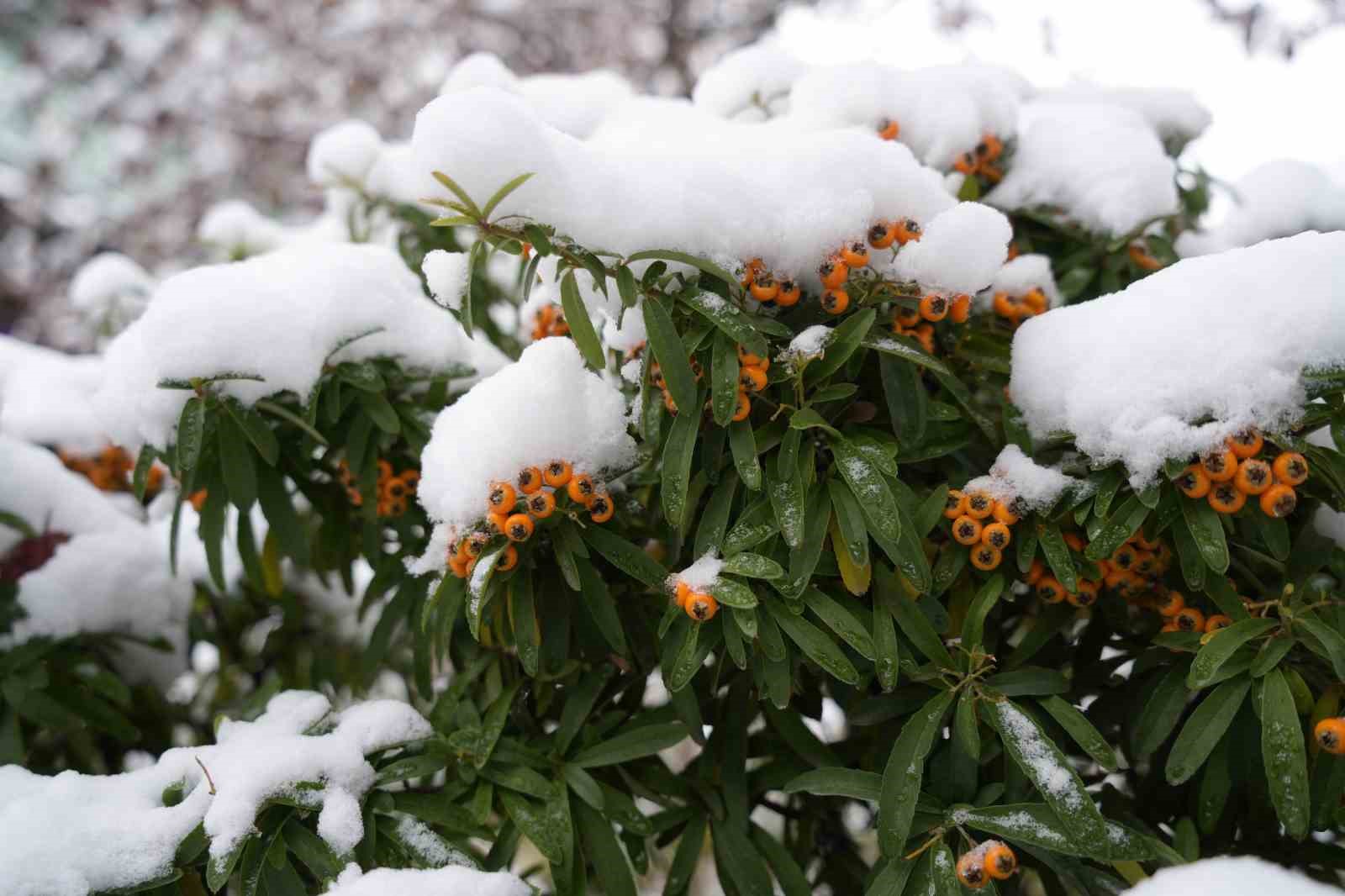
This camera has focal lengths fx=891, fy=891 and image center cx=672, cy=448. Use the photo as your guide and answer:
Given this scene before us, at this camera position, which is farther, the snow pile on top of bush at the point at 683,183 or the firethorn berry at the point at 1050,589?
the firethorn berry at the point at 1050,589

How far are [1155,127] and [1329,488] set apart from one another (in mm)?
1179

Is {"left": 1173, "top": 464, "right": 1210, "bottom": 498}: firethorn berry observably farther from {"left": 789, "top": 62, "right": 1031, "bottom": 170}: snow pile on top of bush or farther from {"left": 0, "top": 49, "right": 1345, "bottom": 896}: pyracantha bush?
{"left": 789, "top": 62, "right": 1031, "bottom": 170}: snow pile on top of bush

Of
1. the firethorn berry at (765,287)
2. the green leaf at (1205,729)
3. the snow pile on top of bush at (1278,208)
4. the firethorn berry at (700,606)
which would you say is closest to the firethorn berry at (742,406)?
the firethorn berry at (765,287)

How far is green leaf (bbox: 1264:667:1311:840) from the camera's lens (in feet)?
3.57

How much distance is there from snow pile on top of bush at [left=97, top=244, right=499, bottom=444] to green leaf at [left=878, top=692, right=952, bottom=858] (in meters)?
1.02

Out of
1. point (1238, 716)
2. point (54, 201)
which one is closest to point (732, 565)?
point (1238, 716)

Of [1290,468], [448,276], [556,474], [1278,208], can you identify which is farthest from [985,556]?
[1278,208]

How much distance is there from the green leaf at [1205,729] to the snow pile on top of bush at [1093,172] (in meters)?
0.93

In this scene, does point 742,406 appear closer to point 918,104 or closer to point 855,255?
point 855,255

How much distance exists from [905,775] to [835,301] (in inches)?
25.7

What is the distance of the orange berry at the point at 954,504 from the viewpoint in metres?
1.24

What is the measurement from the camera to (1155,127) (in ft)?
6.74

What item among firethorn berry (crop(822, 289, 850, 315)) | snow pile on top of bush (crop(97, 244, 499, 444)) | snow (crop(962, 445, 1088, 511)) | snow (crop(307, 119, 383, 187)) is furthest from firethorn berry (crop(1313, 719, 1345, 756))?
snow (crop(307, 119, 383, 187))

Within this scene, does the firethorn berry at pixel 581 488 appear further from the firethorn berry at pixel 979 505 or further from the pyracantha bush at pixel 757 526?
the firethorn berry at pixel 979 505
